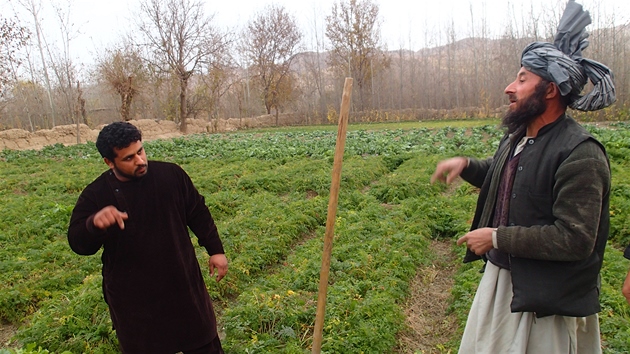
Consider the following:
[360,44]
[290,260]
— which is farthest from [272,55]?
[290,260]

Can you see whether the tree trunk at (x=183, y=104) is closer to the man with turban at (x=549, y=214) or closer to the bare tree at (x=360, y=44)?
the bare tree at (x=360, y=44)

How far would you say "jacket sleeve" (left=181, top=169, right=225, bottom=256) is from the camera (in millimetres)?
2934

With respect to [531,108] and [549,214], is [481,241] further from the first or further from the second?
[531,108]

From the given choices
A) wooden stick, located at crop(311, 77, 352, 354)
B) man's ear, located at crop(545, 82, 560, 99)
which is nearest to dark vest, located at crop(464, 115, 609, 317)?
man's ear, located at crop(545, 82, 560, 99)

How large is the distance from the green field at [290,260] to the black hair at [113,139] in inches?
63.6

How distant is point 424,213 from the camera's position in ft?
24.5

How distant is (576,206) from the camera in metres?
1.80

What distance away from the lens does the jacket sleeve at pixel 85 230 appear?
2.41 m

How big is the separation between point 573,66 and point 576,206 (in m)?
0.68

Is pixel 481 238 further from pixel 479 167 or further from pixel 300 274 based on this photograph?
pixel 300 274

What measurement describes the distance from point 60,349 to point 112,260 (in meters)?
1.76

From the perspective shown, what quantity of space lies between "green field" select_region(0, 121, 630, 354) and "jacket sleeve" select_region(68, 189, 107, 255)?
1.10 m

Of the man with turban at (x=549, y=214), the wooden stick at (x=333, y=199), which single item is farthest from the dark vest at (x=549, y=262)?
the wooden stick at (x=333, y=199)

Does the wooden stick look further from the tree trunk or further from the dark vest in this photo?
the tree trunk
